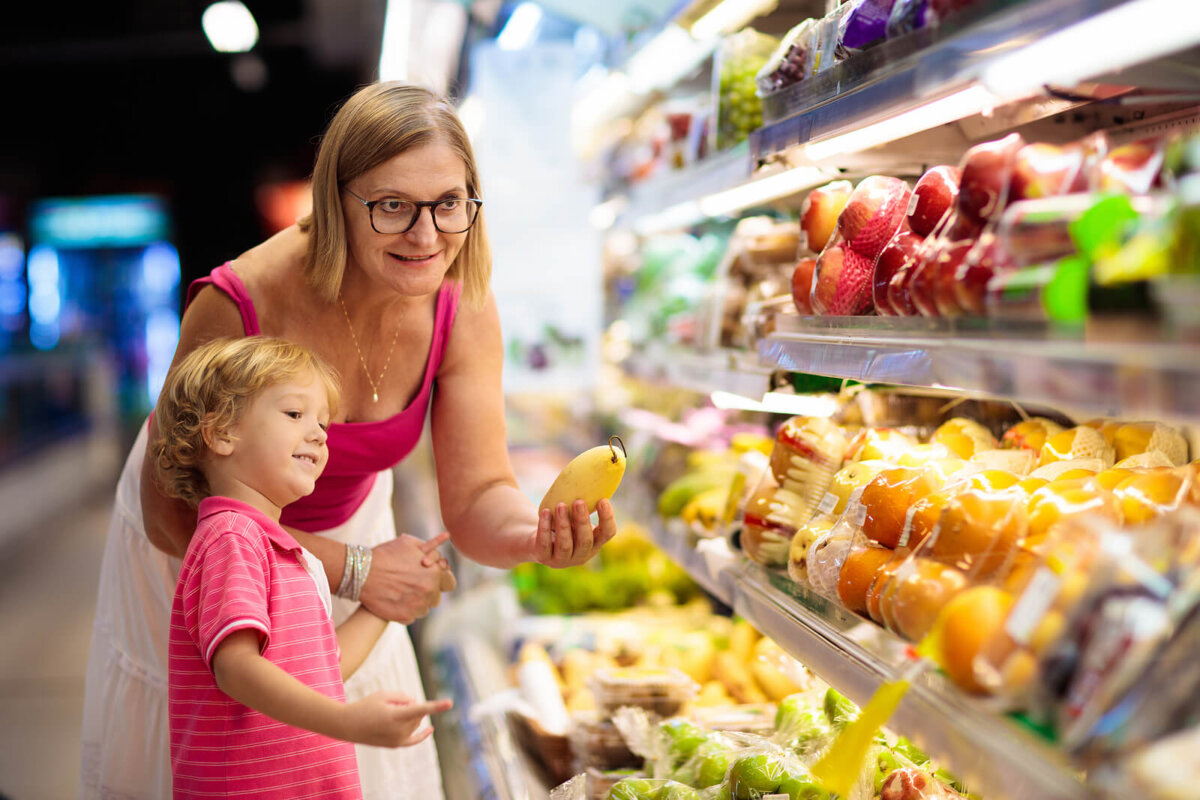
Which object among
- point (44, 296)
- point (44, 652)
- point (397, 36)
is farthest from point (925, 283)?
point (44, 296)

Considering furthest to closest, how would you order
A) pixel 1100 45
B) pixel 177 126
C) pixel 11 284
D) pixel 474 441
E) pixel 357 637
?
1. pixel 11 284
2. pixel 177 126
3. pixel 474 441
4. pixel 357 637
5. pixel 1100 45

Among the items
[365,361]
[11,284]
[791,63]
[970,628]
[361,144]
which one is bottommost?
[970,628]

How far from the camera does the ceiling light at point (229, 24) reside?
564cm

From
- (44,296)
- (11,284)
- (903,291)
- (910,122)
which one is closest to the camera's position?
(903,291)

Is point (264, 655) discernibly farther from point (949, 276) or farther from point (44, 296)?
point (44, 296)

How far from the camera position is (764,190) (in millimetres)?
2088

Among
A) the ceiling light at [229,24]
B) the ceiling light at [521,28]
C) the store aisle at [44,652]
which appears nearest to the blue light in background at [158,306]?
the store aisle at [44,652]

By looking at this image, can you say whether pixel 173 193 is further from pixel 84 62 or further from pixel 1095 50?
pixel 1095 50

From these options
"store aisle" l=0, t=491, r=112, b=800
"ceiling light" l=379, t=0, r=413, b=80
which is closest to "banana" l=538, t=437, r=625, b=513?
"store aisle" l=0, t=491, r=112, b=800

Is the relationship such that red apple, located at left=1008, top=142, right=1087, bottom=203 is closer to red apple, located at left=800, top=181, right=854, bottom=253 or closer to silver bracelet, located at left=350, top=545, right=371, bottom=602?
red apple, located at left=800, top=181, right=854, bottom=253

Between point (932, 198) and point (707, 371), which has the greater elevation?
point (932, 198)

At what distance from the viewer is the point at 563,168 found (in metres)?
3.93

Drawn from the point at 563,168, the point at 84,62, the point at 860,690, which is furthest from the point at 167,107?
the point at 860,690

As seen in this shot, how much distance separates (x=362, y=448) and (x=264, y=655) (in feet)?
1.85
